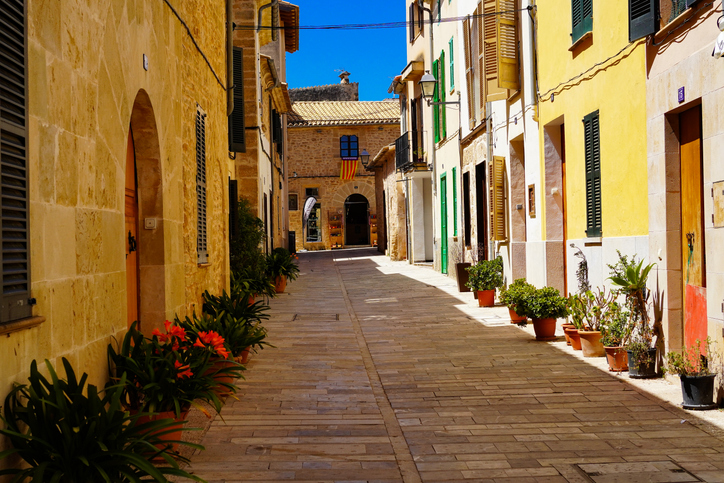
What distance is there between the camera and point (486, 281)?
485 inches

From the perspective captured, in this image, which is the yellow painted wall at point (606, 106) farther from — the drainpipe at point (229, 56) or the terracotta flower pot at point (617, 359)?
the drainpipe at point (229, 56)

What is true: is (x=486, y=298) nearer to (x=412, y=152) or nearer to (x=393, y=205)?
(x=412, y=152)

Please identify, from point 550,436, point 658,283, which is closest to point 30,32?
point 550,436

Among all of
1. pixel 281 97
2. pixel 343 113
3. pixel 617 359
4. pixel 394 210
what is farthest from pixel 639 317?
pixel 343 113

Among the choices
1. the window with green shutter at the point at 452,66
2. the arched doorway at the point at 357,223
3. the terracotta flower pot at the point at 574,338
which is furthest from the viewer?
the arched doorway at the point at 357,223

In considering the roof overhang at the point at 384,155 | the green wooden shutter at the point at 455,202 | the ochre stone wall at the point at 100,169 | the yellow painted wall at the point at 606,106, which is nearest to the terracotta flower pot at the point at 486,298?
the yellow painted wall at the point at 606,106

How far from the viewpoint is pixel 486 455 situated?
Result: 454 centimetres

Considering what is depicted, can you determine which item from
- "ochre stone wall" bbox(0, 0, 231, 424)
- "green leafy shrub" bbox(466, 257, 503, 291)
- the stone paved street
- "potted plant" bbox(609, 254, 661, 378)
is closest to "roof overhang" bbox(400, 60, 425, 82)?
"green leafy shrub" bbox(466, 257, 503, 291)

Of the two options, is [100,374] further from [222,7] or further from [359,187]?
[359,187]

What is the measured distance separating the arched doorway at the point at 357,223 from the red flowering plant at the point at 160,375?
119 feet

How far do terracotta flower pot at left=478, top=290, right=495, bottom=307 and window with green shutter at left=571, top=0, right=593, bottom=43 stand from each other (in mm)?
4760

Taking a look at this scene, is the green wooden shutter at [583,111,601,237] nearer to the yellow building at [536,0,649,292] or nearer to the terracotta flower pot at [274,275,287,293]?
the yellow building at [536,0,649,292]

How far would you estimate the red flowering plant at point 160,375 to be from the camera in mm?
4516

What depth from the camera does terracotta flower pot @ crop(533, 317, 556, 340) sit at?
28.9 feet
